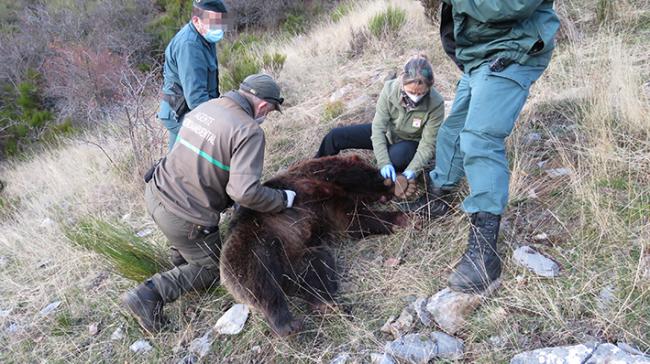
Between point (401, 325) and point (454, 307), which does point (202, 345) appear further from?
point (454, 307)

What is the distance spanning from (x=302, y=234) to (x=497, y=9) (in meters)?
1.78

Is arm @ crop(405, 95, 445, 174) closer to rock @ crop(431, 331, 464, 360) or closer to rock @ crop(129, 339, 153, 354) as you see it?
rock @ crop(431, 331, 464, 360)

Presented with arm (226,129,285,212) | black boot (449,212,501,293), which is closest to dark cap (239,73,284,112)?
arm (226,129,285,212)

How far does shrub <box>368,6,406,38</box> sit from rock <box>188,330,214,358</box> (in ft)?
18.3

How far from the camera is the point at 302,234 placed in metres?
3.03

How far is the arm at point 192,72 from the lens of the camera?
3709 mm

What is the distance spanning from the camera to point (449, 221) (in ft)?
10.0

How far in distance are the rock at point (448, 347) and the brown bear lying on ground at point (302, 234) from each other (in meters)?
0.77

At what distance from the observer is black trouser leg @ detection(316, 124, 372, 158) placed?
13.4 feet

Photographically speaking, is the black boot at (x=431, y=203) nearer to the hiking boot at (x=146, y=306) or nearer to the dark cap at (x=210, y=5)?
the hiking boot at (x=146, y=306)

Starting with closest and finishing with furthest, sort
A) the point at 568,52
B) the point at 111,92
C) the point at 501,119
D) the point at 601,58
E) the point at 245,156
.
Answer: the point at 501,119 < the point at 245,156 < the point at 601,58 < the point at 568,52 < the point at 111,92

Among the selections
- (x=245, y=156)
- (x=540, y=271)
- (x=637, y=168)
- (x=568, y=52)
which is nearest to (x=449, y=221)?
(x=540, y=271)

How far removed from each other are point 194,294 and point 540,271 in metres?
2.17

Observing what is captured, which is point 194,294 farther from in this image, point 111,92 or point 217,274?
point 111,92
